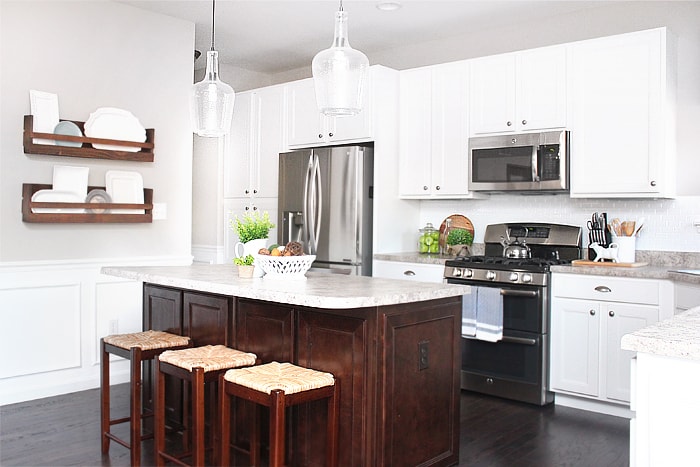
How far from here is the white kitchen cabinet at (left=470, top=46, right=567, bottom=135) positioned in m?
4.38

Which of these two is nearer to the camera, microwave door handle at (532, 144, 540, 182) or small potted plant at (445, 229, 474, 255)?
microwave door handle at (532, 144, 540, 182)

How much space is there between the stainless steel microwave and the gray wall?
7.20 ft

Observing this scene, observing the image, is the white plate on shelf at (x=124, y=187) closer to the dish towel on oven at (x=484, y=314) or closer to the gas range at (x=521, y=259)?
the gas range at (x=521, y=259)

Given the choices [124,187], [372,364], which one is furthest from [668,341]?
[124,187]

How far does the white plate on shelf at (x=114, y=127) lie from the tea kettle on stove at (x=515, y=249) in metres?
2.72

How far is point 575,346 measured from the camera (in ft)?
13.3

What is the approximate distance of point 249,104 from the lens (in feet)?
19.7

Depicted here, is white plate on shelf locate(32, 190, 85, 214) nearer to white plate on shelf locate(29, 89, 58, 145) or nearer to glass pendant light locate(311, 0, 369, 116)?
white plate on shelf locate(29, 89, 58, 145)

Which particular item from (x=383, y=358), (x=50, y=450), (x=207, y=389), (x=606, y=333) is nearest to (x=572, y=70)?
(x=606, y=333)

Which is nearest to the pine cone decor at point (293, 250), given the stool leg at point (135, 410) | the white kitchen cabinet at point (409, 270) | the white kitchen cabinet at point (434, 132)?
the stool leg at point (135, 410)

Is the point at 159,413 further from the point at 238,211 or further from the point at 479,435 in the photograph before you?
the point at 238,211

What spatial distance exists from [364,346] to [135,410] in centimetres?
117

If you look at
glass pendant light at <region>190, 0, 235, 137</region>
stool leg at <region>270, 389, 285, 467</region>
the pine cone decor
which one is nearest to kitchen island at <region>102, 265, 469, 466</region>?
the pine cone decor

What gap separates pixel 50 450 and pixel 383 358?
1842 millimetres
